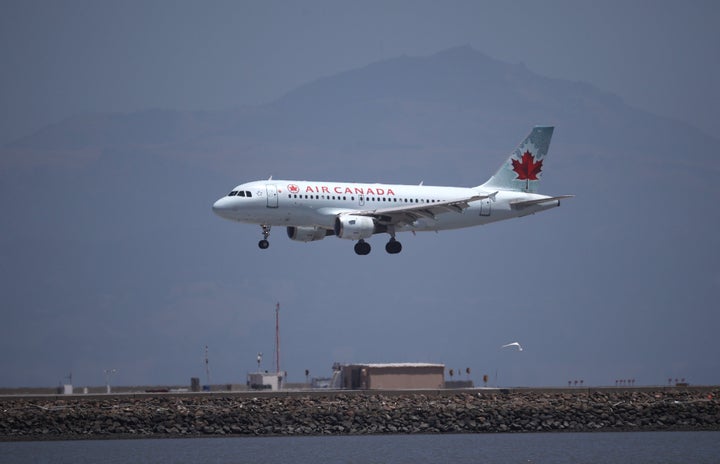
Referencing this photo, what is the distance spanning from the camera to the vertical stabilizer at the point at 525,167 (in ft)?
347

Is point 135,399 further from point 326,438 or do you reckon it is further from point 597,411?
point 597,411

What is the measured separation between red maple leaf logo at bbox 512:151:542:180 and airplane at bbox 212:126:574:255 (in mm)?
124

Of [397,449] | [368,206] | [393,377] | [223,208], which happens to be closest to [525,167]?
[368,206]

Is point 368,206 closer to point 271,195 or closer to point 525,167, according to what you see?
point 271,195

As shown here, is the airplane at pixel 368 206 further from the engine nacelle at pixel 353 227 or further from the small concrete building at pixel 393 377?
the small concrete building at pixel 393 377

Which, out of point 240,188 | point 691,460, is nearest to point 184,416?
point 240,188

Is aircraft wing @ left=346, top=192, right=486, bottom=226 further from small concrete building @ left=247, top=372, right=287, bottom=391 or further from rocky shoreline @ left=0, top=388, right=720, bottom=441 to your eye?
small concrete building @ left=247, top=372, right=287, bottom=391

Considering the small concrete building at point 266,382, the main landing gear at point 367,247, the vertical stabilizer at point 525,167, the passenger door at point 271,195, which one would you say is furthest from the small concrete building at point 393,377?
the vertical stabilizer at point 525,167

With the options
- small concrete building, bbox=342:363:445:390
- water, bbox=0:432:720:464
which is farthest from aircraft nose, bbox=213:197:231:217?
water, bbox=0:432:720:464

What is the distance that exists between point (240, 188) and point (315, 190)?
15.7ft

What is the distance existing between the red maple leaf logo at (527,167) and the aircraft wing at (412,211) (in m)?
10.2

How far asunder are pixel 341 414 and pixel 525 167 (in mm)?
26971

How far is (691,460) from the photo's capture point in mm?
81438

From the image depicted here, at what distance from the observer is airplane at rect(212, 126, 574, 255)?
93.0 metres
